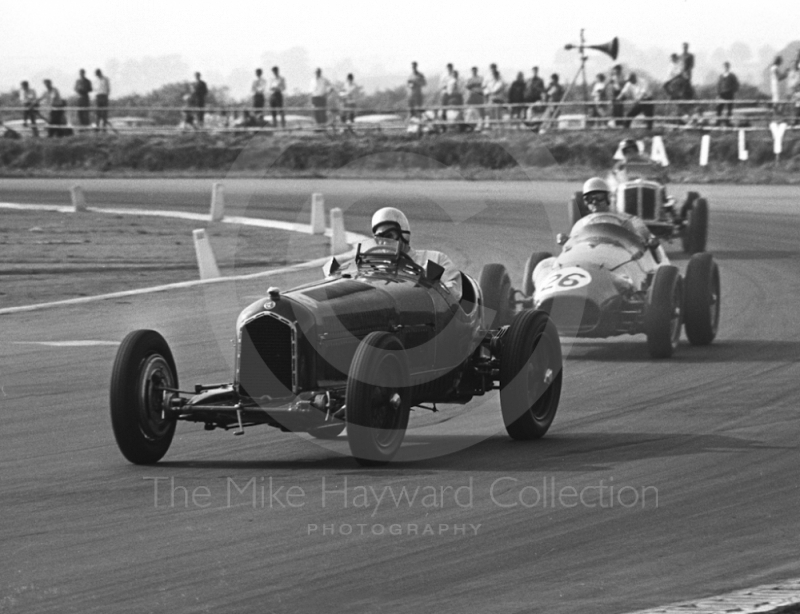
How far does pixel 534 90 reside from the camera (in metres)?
34.9

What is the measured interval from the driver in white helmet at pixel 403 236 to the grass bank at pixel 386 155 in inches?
854

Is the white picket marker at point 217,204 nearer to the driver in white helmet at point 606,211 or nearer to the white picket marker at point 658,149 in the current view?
the white picket marker at point 658,149

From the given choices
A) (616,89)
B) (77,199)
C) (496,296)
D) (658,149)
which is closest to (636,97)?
(616,89)

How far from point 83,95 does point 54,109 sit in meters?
1.10

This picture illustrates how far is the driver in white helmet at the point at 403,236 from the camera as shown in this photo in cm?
888

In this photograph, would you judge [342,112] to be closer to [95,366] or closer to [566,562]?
[95,366]

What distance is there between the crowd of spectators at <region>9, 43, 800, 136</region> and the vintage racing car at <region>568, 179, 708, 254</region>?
481 inches

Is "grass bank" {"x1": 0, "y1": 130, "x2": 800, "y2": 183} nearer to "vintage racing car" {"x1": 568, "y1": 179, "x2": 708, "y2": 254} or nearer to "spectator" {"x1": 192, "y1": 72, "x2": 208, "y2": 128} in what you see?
"spectator" {"x1": 192, "y1": 72, "x2": 208, "y2": 128}

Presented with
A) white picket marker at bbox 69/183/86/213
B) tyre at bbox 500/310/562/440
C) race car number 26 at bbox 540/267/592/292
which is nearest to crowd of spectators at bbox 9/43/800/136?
white picket marker at bbox 69/183/86/213

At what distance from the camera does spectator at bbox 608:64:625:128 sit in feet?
110

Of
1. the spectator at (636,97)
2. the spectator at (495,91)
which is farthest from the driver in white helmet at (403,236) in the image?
the spectator at (495,91)

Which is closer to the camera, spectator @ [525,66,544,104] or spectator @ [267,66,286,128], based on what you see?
spectator @ [525,66,544,104]

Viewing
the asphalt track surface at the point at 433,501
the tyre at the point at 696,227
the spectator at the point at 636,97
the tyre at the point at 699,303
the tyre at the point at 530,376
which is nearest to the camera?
the asphalt track surface at the point at 433,501

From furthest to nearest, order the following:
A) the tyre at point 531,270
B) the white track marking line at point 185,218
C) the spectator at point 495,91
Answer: the spectator at point 495,91, the white track marking line at point 185,218, the tyre at point 531,270
